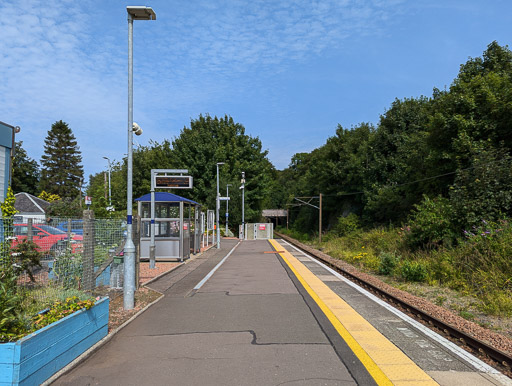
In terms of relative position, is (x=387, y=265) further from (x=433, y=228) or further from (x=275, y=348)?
(x=275, y=348)

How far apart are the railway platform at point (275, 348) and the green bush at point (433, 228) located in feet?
30.7

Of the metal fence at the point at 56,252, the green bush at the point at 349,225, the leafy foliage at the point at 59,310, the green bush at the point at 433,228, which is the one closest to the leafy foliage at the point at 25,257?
the metal fence at the point at 56,252

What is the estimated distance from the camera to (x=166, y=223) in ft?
59.6

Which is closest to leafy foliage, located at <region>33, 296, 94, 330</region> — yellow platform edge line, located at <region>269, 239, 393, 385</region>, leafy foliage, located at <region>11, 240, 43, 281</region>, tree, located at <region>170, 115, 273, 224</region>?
leafy foliage, located at <region>11, 240, 43, 281</region>

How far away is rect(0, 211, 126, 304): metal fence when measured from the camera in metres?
5.84

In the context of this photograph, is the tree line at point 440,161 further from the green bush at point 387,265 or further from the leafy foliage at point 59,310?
the leafy foliage at point 59,310

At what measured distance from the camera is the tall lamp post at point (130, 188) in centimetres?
835

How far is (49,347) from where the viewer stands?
441cm

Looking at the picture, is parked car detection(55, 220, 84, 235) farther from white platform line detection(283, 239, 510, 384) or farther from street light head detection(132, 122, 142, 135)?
white platform line detection(283, 239, 510, 384)

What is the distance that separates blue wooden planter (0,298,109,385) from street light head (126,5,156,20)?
6191 millimetres

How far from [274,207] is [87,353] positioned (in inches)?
3848

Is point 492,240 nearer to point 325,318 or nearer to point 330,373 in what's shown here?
point 325,318

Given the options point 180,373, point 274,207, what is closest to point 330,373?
point 180,373

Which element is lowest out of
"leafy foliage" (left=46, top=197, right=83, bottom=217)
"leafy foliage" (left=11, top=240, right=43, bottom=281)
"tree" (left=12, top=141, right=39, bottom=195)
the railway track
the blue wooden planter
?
the railway track
